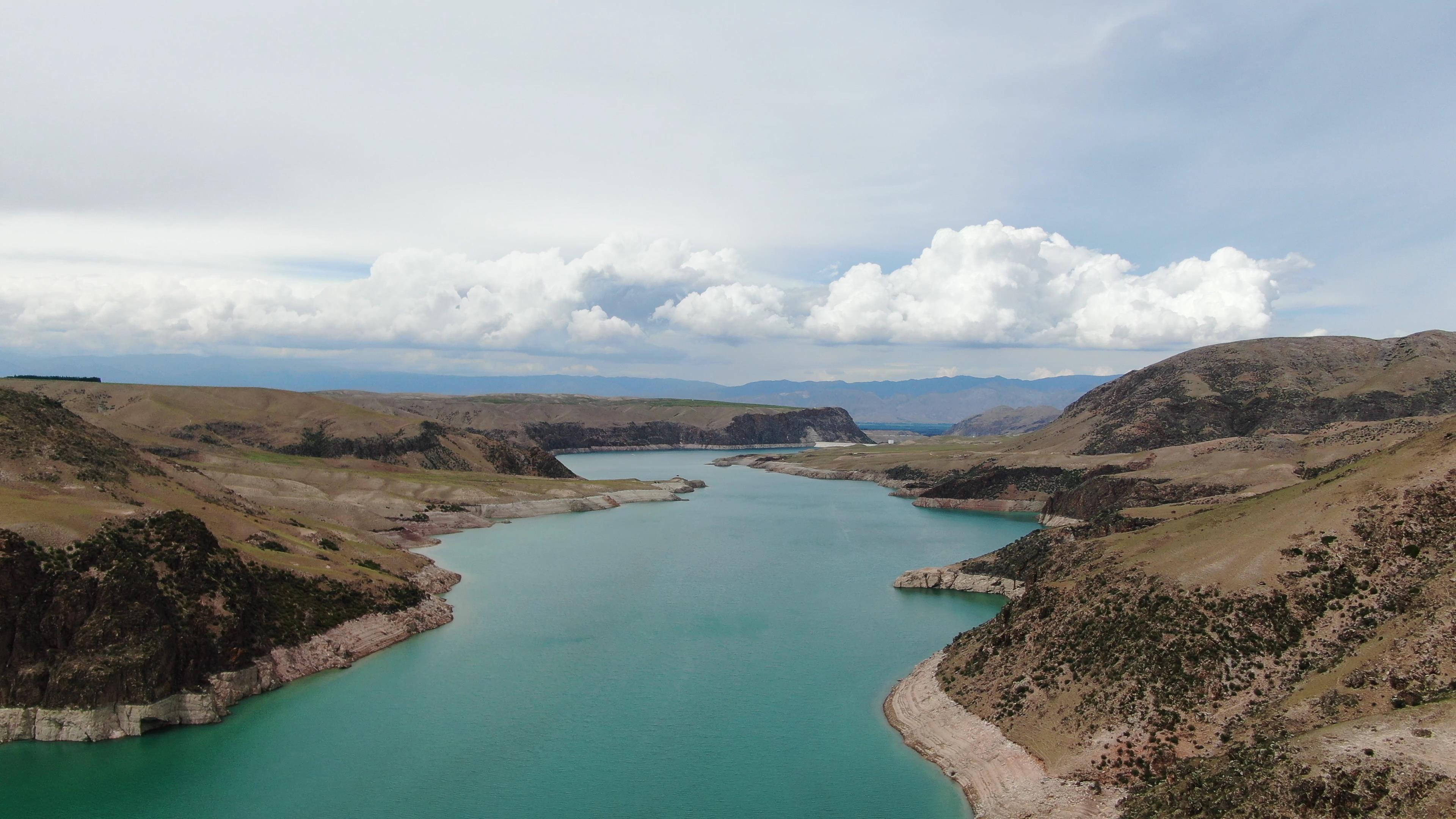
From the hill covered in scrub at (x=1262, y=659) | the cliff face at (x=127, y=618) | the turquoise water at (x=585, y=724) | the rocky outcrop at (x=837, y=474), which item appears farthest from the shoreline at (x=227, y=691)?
the rocky outcrop at (x=837, y=474)

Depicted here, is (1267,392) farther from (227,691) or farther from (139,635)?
(139,635)

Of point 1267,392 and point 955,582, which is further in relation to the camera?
point 1267,392

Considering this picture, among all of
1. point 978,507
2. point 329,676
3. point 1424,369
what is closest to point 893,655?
point 329,676

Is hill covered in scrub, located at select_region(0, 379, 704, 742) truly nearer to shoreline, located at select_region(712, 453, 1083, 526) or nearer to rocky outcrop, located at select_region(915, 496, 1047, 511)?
shoreline, located at select_region(712, 453, 1083, 526)

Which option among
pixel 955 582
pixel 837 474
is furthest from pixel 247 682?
pixel 837 474

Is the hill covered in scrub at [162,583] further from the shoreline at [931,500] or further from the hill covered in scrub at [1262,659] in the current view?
the shoreline at [931,500]

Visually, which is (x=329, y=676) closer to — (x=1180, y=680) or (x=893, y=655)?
(x=893, y=655)

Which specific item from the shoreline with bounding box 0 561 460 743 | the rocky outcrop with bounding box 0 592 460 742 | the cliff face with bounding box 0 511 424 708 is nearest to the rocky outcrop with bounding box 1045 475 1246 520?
the shoreline with bounding box 0 561 460 743
